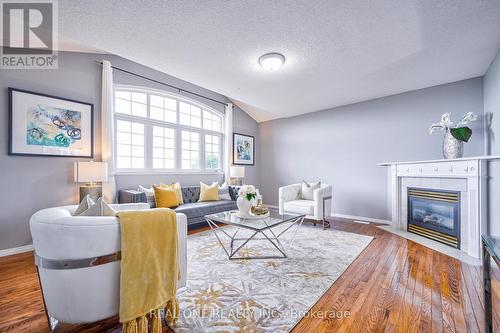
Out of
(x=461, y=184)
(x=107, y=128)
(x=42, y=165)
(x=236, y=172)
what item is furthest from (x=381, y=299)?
(x=42, y=165)

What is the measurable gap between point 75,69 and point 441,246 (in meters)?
5.84

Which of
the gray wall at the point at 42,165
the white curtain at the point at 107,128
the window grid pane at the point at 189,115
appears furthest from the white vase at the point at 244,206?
the window grid pane at the point at 189,115

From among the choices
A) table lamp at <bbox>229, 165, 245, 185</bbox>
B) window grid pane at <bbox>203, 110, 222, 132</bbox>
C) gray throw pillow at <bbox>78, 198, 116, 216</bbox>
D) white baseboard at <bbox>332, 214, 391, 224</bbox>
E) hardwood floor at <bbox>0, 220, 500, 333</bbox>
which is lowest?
white baseboard at <bbox>332, 214, 391, 224</bbox>

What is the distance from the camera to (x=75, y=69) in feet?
10.8

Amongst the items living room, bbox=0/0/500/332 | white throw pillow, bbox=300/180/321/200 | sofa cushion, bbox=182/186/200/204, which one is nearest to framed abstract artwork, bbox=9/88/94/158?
living room, bbox=0/0/500/332

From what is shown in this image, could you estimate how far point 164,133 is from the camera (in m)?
4.47

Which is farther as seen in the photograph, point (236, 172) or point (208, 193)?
point (236, 172)

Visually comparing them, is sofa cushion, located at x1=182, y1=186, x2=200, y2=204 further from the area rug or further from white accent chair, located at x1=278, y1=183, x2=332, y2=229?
white accent chair, located at x1=278, y1=183, x2=332, y2=229

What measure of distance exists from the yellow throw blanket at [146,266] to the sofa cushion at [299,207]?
2.87 m

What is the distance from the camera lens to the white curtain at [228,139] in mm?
5539

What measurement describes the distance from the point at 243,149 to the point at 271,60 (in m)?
3.36

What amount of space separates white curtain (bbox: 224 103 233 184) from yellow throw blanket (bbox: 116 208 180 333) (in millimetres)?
4156

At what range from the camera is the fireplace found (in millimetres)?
2918

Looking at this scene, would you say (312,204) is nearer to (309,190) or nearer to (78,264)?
(309,190)
